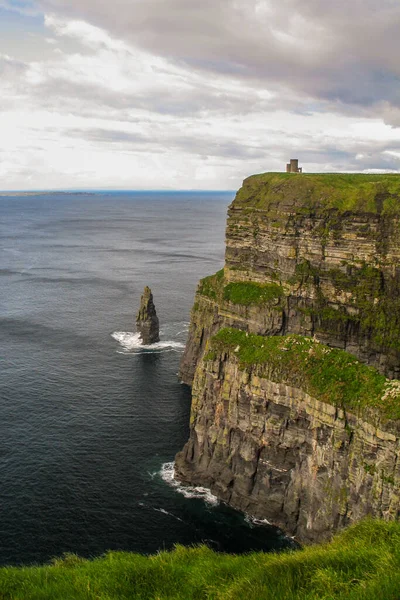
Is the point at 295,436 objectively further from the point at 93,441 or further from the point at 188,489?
the point at 93,441

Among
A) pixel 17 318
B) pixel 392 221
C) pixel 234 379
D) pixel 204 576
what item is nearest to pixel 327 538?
pixel 234 379

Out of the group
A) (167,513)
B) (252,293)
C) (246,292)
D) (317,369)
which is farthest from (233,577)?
(246,292)

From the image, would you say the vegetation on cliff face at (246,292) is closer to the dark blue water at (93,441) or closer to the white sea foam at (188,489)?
the dark blue water at (93,441)

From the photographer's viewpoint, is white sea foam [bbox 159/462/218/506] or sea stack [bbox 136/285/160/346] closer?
white sea foam [bbox 159/462/218/506]

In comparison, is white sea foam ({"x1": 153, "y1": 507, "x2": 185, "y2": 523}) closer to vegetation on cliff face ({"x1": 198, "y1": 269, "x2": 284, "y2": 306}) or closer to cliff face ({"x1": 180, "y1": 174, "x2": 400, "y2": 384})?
cliff face ({"x1": 180, "y1": 174, "x2": 400, "y2": 384})

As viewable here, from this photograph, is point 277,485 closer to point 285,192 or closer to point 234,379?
point 234,379

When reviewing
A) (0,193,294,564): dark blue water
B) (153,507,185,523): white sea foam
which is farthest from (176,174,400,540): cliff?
(153,507,185,523): white sea foam

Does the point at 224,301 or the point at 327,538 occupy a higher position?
the point at 224,301
